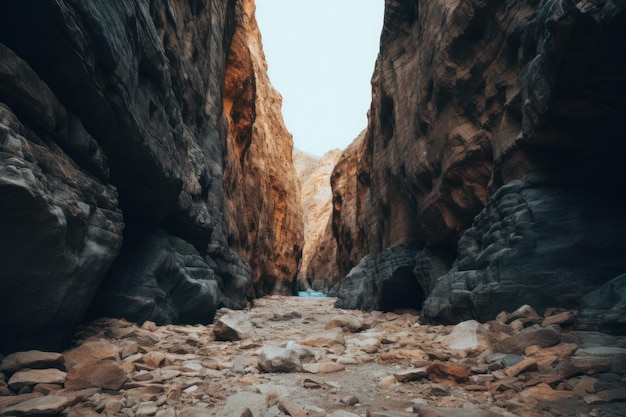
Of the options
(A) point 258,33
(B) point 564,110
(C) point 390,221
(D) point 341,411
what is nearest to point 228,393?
(D) point 341,411

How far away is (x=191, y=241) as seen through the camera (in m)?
13.1

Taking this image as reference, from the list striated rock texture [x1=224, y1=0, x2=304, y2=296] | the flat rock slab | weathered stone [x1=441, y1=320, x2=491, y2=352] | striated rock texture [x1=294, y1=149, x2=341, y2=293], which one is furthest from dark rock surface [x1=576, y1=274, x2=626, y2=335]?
striated rock texture [x1=294, y1=149, x2=341, y2=293]

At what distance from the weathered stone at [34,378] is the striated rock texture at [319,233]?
53.9 meters

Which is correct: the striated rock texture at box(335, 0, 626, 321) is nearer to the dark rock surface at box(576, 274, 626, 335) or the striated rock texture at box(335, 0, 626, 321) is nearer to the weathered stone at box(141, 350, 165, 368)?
the dark rock surface at box(576, 274, 626, 335)

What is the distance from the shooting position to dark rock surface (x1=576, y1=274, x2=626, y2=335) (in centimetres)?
516

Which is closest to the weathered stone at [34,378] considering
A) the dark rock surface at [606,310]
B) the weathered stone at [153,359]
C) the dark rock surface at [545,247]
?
the weathered stone at [153,359]

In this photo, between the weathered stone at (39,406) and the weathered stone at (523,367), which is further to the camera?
the weathered stone at (523,367)

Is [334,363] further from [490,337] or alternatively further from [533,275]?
[533,275]

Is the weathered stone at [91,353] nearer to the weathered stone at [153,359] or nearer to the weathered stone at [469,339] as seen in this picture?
the weathered stone at [153,359]

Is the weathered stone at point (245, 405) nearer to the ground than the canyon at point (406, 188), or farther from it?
nearer to the ground

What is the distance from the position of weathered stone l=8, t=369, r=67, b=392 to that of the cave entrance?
1354cm

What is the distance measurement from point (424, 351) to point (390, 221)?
12.6 metres

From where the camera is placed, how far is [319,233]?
265ft

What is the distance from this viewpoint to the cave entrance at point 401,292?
53.3ft
